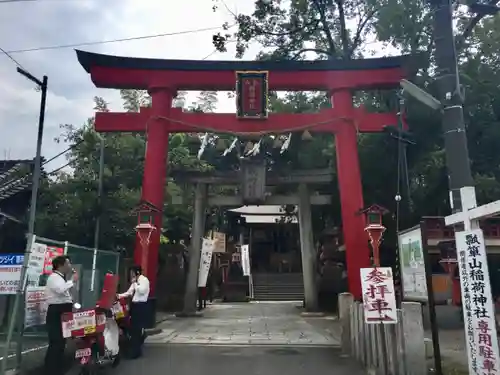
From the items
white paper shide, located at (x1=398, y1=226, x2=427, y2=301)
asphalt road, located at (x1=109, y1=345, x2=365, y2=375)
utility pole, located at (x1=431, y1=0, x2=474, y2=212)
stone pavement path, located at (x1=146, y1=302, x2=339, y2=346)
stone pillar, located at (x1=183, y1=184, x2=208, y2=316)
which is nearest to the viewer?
utility pole, located at (x1=431, y1=0, x2=474, y2=212)

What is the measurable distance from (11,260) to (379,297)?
5.07 metres

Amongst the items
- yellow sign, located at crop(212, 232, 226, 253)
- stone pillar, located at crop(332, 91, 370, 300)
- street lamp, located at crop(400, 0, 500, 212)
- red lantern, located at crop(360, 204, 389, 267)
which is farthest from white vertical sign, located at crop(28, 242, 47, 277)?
yellow sign, located at crop(212, 232, 226, 253)

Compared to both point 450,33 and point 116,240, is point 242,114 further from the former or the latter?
point 450,33

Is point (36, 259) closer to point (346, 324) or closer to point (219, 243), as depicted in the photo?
point (346, 324)

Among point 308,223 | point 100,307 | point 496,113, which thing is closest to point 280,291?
point 308,223

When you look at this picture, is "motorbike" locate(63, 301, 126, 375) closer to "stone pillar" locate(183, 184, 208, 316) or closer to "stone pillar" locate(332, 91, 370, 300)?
"stone pillar" locate(332, 91, 370, 300)

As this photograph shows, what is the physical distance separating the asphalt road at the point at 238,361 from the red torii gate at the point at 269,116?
13.3 feet

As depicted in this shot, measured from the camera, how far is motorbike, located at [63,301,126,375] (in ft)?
20.5

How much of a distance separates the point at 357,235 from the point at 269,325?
3.79 m

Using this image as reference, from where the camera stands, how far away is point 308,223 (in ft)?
57.9

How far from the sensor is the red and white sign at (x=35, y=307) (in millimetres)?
6484

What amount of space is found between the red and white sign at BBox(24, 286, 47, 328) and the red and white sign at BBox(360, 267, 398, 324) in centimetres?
469

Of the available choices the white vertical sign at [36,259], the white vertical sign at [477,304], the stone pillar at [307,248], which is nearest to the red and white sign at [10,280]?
the white vertical sign at [36,259]

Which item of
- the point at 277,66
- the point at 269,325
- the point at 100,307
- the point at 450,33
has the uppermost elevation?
the point at 277,66
